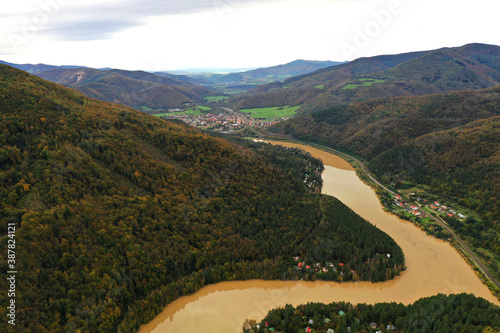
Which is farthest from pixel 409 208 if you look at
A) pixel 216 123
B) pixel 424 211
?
pixel 216 123

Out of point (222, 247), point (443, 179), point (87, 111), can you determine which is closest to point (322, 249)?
point (222, 247)

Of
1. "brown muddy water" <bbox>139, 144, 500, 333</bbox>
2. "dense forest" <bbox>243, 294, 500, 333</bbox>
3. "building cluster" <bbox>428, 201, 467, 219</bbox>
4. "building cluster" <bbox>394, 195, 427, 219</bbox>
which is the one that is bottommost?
"brown muddy water" <bbox>139, 144, 500, 333</bbox>

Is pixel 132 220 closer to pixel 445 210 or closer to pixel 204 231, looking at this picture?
pixel 204 231

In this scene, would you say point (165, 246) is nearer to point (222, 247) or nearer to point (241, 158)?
point (222, 247)

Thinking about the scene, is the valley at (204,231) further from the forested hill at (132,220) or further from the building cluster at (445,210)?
the building cluster at (445,210)

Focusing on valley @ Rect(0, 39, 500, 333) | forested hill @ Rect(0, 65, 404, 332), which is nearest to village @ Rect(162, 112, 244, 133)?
valley @ Rect(0, 39, 500, 333)

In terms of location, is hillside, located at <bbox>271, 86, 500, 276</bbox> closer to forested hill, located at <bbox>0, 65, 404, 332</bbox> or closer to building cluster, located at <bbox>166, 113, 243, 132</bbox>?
forested hill, located at <bbox>0, 65, 404, 332</bbox>
